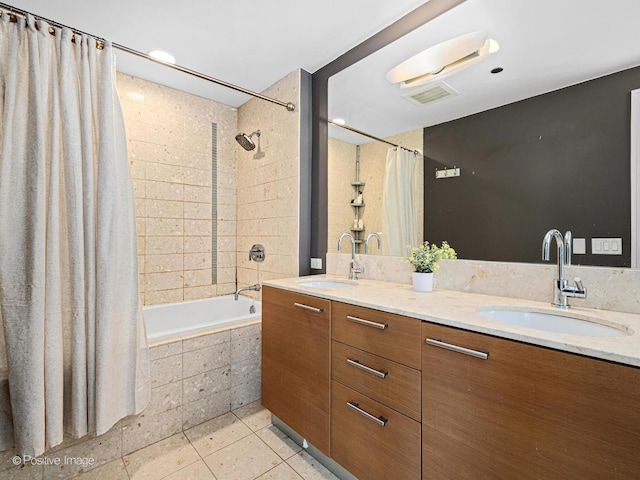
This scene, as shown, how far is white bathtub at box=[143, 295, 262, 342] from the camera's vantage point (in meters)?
2.51

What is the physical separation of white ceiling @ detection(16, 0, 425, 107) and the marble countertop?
157 cm

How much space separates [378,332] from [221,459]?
116 cm

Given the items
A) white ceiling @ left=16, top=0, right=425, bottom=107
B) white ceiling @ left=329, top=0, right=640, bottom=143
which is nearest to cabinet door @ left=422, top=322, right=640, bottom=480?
white ceiling @ left=329, top=0, right=640, bottom=143

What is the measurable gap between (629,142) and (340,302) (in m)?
1.28

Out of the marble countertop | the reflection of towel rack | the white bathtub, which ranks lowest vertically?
the white bathtub

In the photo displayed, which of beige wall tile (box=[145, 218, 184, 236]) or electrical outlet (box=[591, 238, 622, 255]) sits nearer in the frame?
electrical outlet (box=[591, 238, 622, 255])

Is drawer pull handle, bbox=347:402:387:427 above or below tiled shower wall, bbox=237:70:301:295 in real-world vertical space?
below

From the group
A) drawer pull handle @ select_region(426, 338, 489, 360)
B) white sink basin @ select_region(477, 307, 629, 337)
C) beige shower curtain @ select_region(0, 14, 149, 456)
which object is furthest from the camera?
beige shower curtain @ select_region(0, 14, 149, 456)

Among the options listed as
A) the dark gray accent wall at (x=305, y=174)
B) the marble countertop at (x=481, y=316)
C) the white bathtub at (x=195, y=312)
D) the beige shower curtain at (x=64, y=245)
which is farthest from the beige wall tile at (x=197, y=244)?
the marble countertop at (x=481, y=316)

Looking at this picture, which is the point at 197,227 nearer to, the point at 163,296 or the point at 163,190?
the point at 163,190

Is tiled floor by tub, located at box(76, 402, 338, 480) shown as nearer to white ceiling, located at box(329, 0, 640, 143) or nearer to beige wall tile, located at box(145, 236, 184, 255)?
beige wall tile, located at box(145, 236, 184, 255)

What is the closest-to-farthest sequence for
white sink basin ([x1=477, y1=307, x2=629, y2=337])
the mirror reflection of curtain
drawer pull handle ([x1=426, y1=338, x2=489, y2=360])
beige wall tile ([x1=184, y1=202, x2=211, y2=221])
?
1. drawer pull handle ([x1=426, y1=338, x2=489, y2=360])
2. white sink basin ([x1=477, y1=307, x2=629, y2=337])
3. the mirror reflection of curtain
4. beige wall tile ([x1=184, y1=202, x2=211, y2=221])

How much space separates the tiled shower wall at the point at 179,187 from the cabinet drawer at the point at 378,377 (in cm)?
190

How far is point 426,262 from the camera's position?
158 cm
